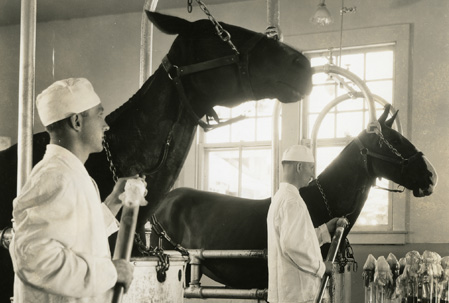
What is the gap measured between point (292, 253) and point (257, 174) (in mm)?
5963

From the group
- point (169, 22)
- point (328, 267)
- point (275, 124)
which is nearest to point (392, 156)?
point (275, 124)

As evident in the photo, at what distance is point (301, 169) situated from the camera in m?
5.60

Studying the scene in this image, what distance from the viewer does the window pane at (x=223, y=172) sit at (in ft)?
36.7

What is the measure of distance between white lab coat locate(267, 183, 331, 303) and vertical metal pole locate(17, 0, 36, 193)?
2.33 m

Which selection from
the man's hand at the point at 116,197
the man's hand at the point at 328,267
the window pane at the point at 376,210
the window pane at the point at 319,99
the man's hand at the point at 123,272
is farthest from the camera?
the window pane at the point at 319,99

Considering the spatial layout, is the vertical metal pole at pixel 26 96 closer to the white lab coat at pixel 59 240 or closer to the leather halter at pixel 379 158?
the white lab coat at pixel 59 240

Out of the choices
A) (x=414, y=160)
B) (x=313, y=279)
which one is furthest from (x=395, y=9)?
(x=313, y=279)

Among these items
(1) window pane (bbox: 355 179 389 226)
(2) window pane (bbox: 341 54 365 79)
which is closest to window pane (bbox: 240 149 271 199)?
(1) window pane (bbox: 355 179 389 226)

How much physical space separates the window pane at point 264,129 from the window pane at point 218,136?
0.49m

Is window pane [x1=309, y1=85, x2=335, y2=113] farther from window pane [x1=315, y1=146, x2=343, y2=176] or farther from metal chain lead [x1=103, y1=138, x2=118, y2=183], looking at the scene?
metal chain lead [x1=103, y1=138, x2=118, y2=183]

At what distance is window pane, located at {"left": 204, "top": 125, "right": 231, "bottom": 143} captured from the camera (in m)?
11.5

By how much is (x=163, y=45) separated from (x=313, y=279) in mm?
6709

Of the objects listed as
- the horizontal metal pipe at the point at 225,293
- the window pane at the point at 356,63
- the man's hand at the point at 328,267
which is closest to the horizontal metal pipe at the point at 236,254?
the horizontal metal pipe at the point at 225,293

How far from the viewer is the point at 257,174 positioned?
11031 mm
